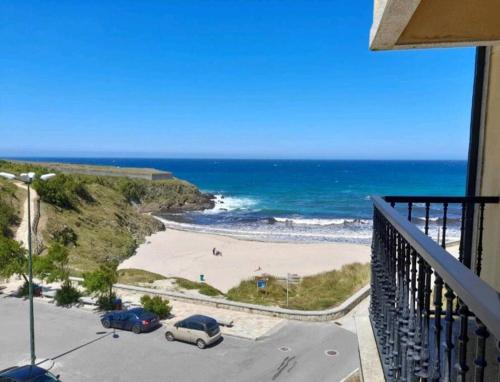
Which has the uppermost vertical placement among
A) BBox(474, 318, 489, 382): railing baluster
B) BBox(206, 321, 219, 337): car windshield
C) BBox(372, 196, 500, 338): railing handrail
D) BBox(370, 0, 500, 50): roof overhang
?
BBox(370, 0, 500, 50): roof overhang

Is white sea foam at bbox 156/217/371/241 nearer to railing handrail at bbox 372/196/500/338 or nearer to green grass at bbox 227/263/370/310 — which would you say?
green grass at bbox 227/263/370/310

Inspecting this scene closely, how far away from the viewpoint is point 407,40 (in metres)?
2.88

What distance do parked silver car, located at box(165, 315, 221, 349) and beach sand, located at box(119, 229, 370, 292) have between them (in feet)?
34.4

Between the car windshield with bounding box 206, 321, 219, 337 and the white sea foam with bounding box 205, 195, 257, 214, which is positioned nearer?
the car windshield with bounding box 206, 321, 219, 337

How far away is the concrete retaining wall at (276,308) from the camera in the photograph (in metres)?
17.2

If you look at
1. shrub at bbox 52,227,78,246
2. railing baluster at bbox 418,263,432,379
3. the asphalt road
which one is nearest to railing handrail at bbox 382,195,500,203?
railing baluster at bbox 418,263,432,379

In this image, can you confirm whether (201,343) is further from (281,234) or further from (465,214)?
(281,234)

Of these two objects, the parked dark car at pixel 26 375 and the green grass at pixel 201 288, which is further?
the green grass at pixel 201 288

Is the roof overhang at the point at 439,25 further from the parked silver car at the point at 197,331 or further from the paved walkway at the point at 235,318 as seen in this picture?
the paved walkway at the point at 235,318

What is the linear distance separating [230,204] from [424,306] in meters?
72.8

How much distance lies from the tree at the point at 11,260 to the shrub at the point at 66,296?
1.71 m

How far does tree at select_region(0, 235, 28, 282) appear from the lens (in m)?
18.6

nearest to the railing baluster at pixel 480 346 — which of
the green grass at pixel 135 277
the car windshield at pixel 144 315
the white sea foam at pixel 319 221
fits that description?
the car windshield at pixel 144 315

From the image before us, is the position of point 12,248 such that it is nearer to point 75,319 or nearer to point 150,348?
point 75,319
